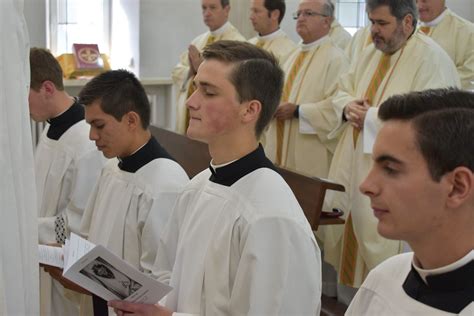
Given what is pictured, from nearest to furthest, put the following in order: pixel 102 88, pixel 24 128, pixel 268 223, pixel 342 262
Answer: pixel 24 128
pixel 268 223
pixel 102 88
pixel 342 262

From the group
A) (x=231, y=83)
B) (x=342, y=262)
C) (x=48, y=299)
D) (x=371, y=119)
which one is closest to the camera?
(x=231, y=83)

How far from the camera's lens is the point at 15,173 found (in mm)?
1829

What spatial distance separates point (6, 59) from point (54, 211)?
2324mm

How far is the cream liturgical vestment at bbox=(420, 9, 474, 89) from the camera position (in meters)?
6.81

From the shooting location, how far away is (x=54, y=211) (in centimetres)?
402

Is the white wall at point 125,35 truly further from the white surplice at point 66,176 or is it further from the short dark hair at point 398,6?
the white surplice at point 66,176

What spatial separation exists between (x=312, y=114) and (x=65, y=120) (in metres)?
2.35

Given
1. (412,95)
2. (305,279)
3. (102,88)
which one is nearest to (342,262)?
(102,88)

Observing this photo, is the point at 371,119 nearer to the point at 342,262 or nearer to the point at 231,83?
the point at 342,262

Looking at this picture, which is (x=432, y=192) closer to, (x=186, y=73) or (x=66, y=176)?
(x=66, y=176)

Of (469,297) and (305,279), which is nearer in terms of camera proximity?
(469,297)

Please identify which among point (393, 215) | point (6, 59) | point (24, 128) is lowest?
point (393, 215)

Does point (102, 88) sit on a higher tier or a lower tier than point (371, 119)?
higher

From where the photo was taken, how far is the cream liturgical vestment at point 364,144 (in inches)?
200
